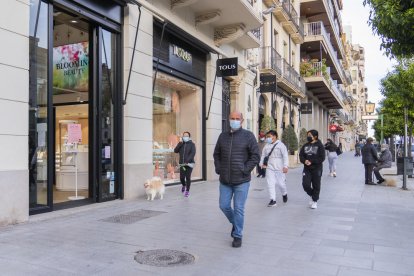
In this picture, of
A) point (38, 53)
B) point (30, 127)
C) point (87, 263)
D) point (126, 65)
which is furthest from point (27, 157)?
point (126, 65)

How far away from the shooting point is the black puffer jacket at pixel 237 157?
5.59m

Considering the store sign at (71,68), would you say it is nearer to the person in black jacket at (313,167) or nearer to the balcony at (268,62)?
the person in black jacket at (313,167)

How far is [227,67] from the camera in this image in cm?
1516

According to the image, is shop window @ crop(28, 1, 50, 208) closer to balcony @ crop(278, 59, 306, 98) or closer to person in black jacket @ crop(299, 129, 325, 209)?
person in black jacket @ crop(299, 129, 325, 209)

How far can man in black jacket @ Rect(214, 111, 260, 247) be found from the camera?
18.3ft

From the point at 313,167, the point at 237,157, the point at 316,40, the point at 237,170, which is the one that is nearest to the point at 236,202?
the point at 237,170

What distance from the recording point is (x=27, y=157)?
A: 7.08 m

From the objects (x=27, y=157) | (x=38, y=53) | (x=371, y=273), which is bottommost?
(x=371, y=273)

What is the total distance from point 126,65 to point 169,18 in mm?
2700

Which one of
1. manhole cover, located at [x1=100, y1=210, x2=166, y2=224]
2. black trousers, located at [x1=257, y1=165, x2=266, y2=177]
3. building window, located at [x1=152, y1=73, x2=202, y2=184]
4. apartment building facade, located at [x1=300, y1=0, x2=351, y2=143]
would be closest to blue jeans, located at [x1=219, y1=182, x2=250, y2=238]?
manhole cover, located at [x1=100, y1=210, x2=166, y2=224]

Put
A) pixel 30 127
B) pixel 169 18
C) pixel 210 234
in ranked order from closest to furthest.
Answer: pixel 210 234, pixel 30 127, pixel 169 18

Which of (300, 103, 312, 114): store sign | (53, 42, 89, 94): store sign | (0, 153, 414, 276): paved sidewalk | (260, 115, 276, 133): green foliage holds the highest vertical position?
(300, 103, 312, 114): store sign

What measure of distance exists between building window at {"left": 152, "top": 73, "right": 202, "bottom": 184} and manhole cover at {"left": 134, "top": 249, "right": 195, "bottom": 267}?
23.8ft

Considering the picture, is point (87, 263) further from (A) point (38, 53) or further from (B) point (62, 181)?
(B) point (62, 181)
